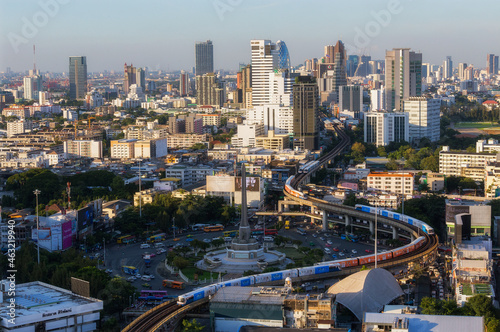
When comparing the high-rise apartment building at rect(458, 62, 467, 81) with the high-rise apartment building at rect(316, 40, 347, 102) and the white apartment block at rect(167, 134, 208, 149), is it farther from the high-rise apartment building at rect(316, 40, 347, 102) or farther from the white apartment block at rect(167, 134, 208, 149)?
the white apartment block at rect(167, 134, 208, 149)

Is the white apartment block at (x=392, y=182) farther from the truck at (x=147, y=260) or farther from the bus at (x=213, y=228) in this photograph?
the truck at (x=147, y=260)

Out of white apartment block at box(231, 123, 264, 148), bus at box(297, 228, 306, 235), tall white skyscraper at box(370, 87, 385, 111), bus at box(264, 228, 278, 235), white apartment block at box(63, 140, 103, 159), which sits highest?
tall white skyscraper at box(370, 87, 385, 111)

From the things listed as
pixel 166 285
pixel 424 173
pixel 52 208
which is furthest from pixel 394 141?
pixel 166 285

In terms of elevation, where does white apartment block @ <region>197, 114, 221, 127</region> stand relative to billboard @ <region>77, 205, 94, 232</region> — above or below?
above

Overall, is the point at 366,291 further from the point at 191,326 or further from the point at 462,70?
the point at 462,70

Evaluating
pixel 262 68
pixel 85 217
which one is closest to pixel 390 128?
pixel 262 68

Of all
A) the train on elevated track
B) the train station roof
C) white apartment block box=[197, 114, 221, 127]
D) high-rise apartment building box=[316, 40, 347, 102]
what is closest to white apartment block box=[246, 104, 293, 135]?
white apartment block box=[197, 114, 221, 127]

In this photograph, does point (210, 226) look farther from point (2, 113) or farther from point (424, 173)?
point (2, 113)
